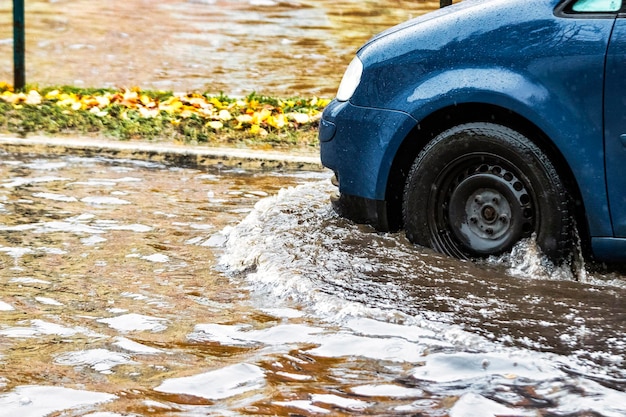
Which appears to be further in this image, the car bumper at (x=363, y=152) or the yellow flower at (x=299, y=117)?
the yellow flower at (x=299, y=117)

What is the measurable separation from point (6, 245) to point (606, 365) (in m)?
3.31

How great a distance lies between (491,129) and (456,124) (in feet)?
0.85

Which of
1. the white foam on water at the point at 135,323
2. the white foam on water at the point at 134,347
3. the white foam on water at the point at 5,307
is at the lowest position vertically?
the white foam on water at the point at 134,347

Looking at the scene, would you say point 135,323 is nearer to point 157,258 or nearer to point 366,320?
point 366,320

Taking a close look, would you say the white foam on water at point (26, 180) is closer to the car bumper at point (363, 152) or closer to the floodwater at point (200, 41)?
the car bumper at point (363, 152)

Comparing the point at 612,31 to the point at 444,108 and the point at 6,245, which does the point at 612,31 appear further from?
the point at 6,245

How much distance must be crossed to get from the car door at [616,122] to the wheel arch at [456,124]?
18cm

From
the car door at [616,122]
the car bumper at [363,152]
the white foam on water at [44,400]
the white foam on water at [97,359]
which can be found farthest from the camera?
the car bumper at [363,152]

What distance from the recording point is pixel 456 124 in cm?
552

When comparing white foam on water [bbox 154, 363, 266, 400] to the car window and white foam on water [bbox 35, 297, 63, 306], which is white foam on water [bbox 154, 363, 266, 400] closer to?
white foam on water [bbox 35, 297, 63, 306]

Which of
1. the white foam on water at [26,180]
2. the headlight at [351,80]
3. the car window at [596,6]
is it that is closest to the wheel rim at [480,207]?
the headlight at [351,80]

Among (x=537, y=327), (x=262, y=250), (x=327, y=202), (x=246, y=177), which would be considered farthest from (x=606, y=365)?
(x=246, y=177)

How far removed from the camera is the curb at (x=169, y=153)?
8.20 m

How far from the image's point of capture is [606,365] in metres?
3.89
